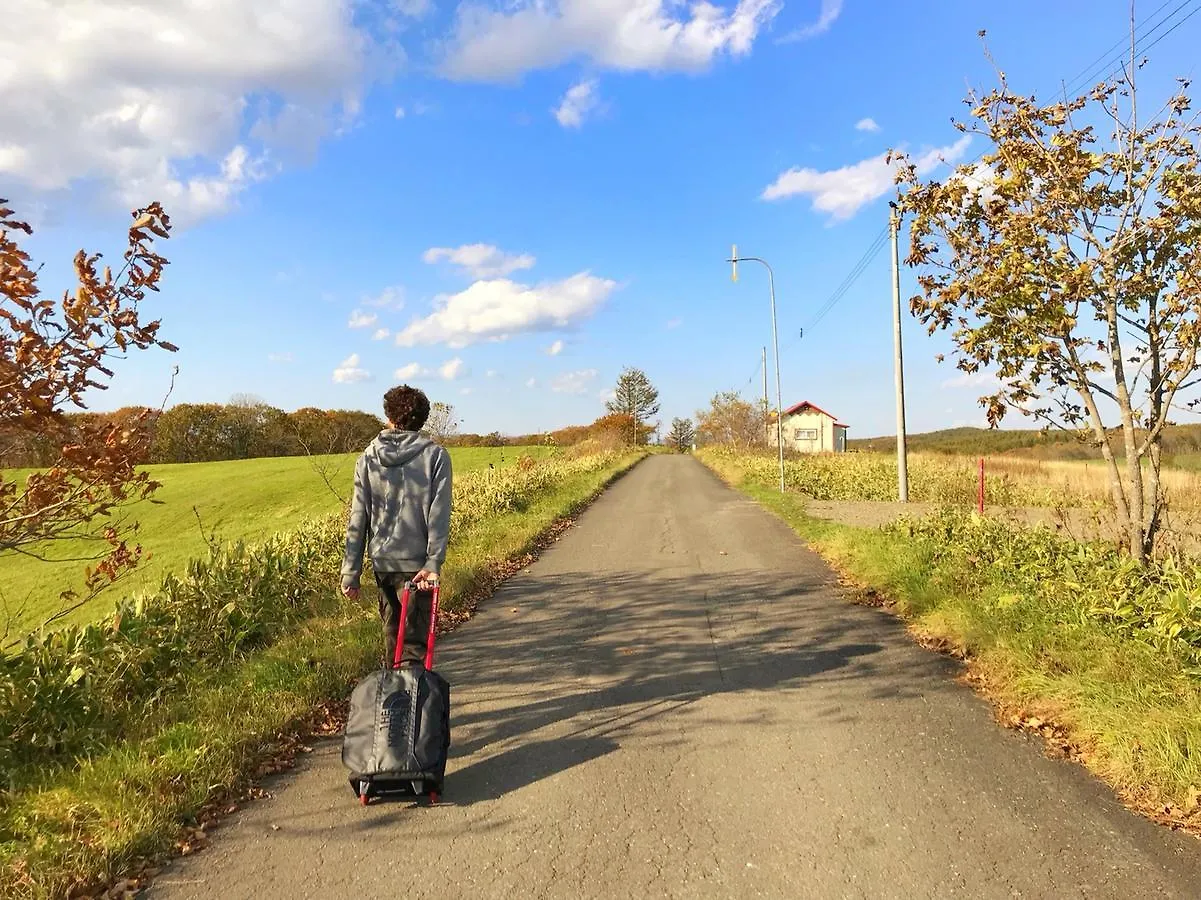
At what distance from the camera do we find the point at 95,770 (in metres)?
3.46

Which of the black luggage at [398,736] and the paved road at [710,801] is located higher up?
the black luggage at [398,736]

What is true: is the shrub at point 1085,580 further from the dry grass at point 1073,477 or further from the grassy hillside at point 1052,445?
the dry grass at point 1073,477

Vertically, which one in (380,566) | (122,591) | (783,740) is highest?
(380,566)

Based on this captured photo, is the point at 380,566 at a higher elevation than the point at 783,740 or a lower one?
higher

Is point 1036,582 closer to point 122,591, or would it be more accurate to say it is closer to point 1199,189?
point 1199,189

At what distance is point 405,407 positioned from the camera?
402cm

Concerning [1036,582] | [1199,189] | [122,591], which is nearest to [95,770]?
[1036,582]

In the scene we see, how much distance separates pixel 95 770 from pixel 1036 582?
6610 mm

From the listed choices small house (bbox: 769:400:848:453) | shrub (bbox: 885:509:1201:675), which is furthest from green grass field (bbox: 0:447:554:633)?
small house (bbox: 769:400:848:453)

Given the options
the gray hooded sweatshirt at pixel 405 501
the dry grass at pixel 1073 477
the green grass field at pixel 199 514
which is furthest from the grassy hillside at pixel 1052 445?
the green grass field at pixel 199 514

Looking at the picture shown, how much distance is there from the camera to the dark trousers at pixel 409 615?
395 centimetres

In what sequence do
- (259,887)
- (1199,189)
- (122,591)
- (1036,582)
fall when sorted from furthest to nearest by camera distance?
(122,591), (1036,582), (1199,189), (259,887)

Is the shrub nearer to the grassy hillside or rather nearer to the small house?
the grassy hillside

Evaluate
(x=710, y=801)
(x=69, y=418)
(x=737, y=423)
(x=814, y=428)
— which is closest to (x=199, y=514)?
(x=69, y=418)
